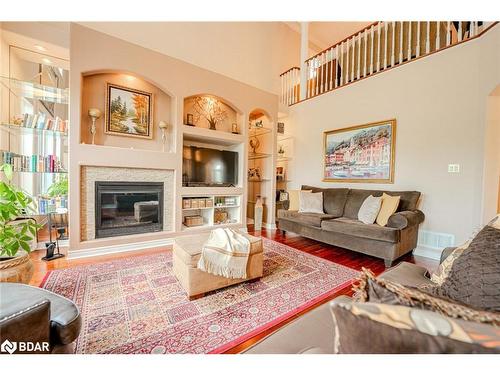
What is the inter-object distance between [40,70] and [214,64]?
259 centimetres

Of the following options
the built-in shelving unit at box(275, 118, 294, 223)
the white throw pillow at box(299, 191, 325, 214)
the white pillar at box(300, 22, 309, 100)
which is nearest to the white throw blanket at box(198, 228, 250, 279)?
the white throw pillow at box(299, 191, 325, 214)

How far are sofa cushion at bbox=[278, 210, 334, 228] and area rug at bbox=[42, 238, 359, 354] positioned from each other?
70cm

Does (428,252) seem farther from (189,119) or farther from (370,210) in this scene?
(189,119)

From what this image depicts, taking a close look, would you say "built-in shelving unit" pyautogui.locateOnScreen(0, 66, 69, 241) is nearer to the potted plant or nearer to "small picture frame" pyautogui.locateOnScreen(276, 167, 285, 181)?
the potted plant

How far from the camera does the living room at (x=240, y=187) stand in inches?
35.0

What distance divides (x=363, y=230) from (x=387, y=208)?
1.64 feet

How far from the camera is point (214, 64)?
391 centimetres

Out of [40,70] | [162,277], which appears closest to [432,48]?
[162,277]

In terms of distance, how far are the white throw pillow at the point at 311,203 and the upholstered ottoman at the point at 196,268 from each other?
1869 mm

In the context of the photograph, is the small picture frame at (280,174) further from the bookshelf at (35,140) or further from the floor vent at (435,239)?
the bookshelf at (35,140)

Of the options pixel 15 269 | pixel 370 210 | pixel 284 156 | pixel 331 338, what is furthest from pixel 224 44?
pixel 331 338

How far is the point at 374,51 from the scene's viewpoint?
12.2 feet


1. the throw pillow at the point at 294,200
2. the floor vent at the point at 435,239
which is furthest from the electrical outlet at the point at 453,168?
the throw pillow at the point at 294,200
